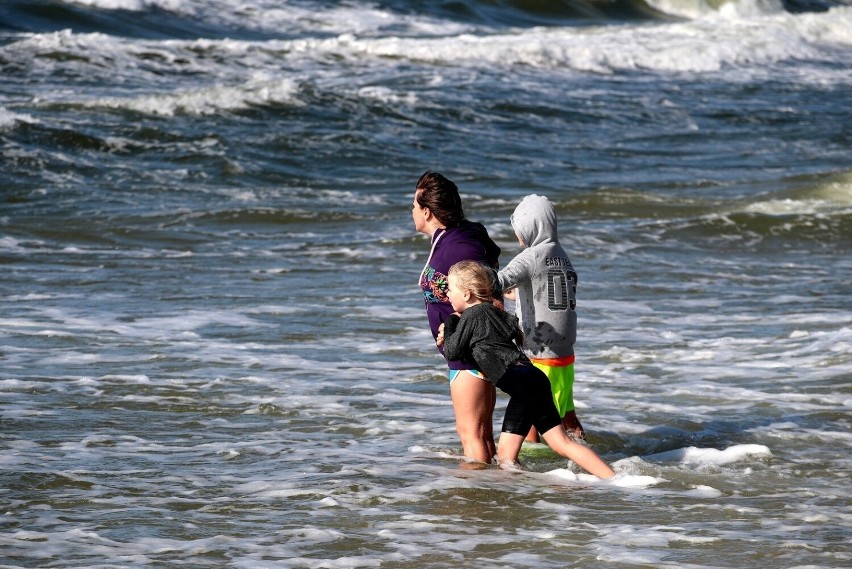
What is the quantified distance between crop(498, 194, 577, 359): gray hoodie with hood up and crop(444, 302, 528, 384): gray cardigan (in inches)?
18.5

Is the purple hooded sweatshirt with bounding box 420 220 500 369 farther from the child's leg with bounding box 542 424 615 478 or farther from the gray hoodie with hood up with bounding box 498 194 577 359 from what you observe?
the child's leg with bounding box 542 424 615 478

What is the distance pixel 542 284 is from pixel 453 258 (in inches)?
22.6

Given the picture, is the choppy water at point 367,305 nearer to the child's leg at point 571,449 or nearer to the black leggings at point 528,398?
the child's leg at point 571,449

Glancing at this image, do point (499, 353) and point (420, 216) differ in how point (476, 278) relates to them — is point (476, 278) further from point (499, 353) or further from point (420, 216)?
point (420, 216)

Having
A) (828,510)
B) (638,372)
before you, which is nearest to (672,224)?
(638,372)

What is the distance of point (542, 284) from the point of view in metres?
6.09

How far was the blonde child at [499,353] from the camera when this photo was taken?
5.58 metres

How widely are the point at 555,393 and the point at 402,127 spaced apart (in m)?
16.4

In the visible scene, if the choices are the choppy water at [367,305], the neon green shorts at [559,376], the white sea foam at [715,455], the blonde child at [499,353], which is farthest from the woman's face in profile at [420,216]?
the white sea foam at [715,455]

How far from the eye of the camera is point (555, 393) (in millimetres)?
6176

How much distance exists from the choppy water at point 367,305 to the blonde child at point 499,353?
27 cm

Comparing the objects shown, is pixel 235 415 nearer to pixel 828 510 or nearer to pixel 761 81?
pixel 828 510

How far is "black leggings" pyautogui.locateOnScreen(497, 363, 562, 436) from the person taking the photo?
18.4 ft

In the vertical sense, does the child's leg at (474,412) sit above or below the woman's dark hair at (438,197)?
below
